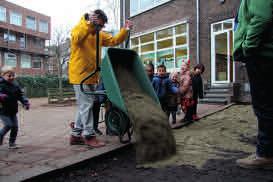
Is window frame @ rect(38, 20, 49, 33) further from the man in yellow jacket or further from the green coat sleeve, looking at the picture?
the green coat sleeve

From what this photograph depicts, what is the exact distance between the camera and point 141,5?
17469mm

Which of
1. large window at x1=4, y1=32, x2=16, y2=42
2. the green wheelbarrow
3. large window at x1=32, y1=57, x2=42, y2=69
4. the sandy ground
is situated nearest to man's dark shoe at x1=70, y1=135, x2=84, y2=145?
the green wheelbarrow

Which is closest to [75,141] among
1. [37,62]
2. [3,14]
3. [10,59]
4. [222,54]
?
[222,54]

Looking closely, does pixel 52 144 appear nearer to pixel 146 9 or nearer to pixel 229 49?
pixel 229 49

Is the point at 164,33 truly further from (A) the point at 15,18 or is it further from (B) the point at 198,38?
(A) the point at 15,18

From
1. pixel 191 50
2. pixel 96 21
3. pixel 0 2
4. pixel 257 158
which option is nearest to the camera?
pixel 257 158

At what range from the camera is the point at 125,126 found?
4.07m

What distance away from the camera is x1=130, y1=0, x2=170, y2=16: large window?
16078 mm

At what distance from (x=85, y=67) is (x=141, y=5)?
14252 millimetres

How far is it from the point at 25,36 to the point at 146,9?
34.2 m

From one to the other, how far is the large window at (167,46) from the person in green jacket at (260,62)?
10185 mm

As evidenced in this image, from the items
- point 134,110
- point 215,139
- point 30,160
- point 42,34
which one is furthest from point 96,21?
point 42,34

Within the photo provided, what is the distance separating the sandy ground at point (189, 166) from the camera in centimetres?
291

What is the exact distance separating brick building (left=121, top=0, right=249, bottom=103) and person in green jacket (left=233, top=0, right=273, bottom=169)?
6.96 meters
